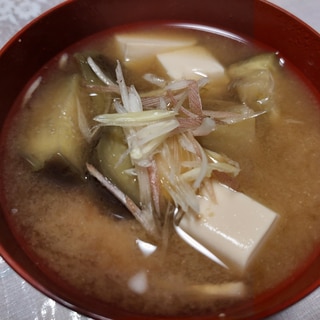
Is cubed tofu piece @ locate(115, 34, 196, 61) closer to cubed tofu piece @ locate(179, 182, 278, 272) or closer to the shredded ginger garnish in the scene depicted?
the shredded ginger garnish

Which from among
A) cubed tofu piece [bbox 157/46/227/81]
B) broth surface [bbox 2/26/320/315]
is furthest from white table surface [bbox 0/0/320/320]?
cubed tofu piece [bbox 157/46/227/81]

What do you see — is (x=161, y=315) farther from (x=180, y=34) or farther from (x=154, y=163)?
(x=180, y=34)

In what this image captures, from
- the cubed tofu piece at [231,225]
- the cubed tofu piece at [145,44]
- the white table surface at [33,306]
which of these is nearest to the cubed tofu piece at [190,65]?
the cubed tofu piece at [145,44]

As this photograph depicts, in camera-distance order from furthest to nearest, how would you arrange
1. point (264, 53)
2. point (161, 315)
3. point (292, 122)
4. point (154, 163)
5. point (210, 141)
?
point (264, 53), point (292, 122), point (210, 141), point (154, 163), point (161, 315)

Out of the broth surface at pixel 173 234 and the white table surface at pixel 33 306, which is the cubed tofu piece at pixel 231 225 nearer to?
the broth surface at pixel 173 234

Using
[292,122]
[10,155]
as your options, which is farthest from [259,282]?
[10,155]

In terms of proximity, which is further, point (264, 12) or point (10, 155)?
point (264, 12)

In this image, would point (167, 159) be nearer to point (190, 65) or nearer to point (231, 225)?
point (231, 225)
